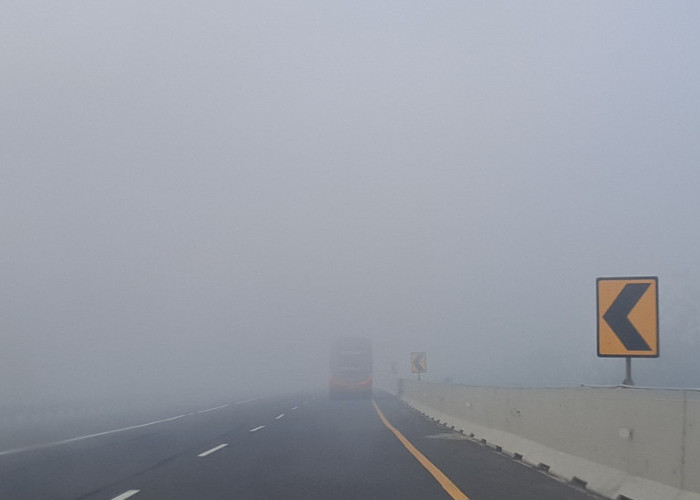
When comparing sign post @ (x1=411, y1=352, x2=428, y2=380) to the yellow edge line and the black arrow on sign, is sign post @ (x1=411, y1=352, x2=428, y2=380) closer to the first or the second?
the yellow edge line

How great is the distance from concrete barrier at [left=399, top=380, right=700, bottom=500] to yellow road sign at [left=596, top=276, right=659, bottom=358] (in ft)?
2.92

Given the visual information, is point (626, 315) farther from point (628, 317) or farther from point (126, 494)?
point (126, 494)

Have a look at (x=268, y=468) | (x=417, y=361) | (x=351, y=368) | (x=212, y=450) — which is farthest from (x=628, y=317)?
(x=351, y=368)

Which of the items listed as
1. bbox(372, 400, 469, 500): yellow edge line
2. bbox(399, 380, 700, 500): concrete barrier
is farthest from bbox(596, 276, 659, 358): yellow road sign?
bbox(372, 400, 469, 500): yellow edge line

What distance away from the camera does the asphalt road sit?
1080cm

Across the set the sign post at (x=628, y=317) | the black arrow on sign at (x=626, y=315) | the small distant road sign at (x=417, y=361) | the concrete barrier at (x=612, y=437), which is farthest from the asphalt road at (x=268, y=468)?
the small distant road sign at (x=417, y=361)

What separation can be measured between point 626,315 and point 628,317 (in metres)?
0.04

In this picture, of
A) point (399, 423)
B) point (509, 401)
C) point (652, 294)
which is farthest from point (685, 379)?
point (652, 294)

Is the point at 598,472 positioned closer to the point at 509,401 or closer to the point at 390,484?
the point at 390,484

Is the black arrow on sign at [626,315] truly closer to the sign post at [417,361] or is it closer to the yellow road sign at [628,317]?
the yellow road sign at [628,317]

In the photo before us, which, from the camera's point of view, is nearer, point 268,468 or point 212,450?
point 268,468

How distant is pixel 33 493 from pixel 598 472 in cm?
709

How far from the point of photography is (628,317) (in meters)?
11.8

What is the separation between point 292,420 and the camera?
29.2m
